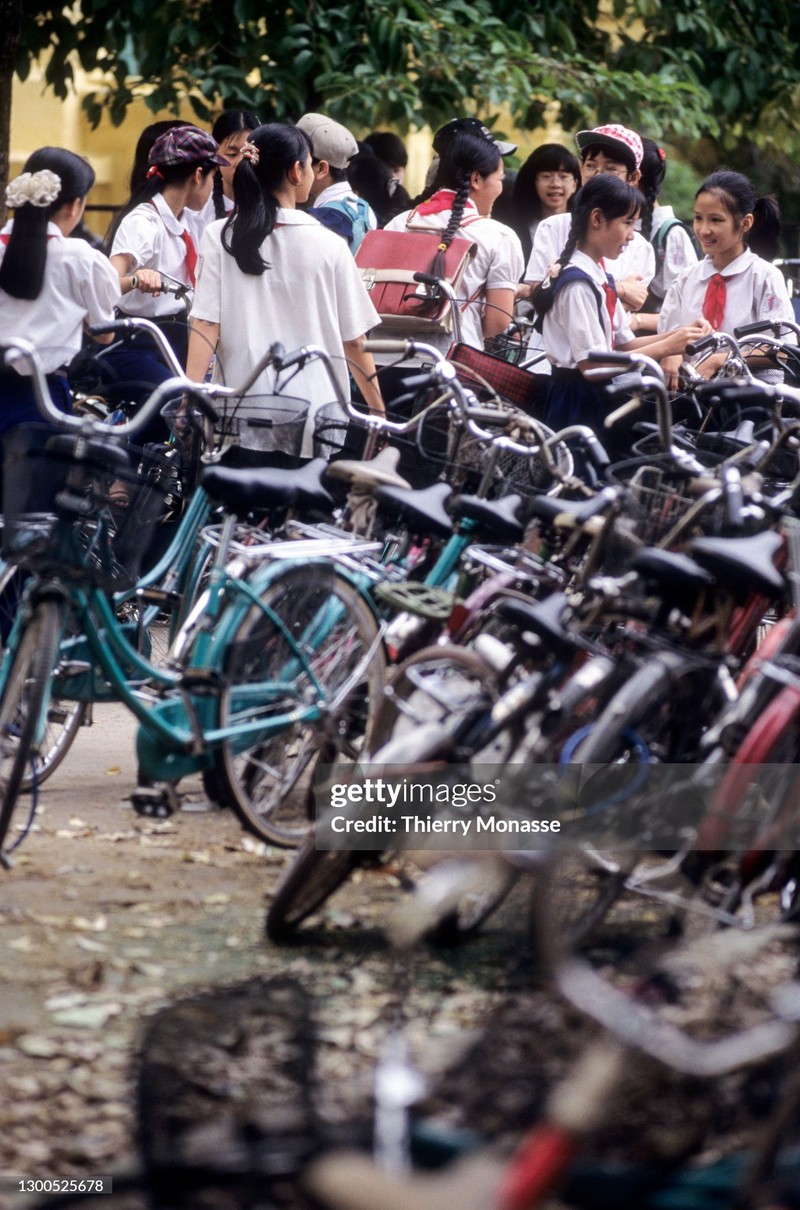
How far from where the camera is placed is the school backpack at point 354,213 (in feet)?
24.3

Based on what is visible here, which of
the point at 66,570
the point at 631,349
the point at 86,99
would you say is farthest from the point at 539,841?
the point at 86,99

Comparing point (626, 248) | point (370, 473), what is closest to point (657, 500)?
point (370, 473)

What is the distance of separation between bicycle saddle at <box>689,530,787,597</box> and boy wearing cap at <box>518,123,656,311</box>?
3.98 m

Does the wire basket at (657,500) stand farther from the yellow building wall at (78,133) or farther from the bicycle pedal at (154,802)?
the yellow building wall at (78,133)

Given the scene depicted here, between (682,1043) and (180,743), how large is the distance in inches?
88.5

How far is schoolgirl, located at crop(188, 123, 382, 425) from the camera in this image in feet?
18.4

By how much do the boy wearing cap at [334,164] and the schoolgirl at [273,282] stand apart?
1720mm

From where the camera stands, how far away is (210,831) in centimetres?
501

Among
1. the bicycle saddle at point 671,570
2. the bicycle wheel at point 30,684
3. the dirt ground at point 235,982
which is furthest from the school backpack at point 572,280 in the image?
the bicycle wheel at point 30,684

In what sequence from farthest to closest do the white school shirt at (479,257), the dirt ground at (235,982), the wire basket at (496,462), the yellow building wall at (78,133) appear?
the yellow building wall at (78,133) < the white school shirt at (479,257) < the wire basket at (496,462) < the dirt ground at (235,982)

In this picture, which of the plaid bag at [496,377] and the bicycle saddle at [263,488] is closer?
the bicycle saddle at [263,488]

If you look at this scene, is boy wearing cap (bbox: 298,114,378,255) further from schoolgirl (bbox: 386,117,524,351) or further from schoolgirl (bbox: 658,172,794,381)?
schoolgirl (bbox: 658,172,794,381)

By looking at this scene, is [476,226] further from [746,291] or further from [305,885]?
[305,885]

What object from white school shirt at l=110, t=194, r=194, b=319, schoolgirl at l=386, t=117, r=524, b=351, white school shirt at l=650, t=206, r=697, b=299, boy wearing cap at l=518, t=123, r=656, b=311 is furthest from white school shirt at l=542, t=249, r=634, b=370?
white school shirt at l=650, t=206, r=697, b=299
